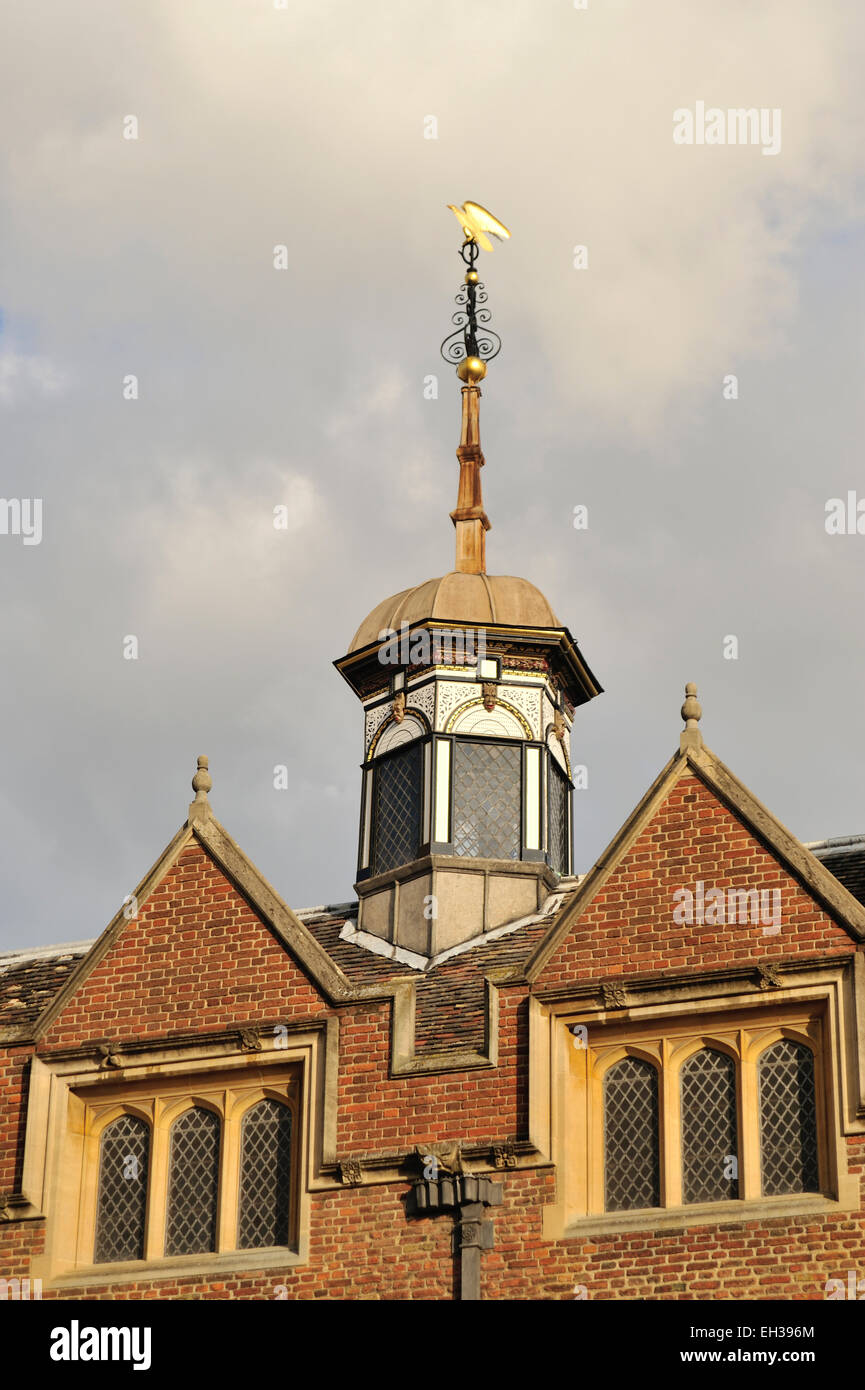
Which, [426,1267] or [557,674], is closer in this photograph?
[426,1267]

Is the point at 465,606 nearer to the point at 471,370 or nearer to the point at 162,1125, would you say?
the point at 471,370

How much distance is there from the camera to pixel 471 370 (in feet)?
103

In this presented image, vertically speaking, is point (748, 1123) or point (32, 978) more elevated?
point (32, 978)

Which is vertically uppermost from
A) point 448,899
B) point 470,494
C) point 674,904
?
point 470,494

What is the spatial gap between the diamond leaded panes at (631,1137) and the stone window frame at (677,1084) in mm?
91

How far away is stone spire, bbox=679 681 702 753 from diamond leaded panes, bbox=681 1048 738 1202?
3.22 metres

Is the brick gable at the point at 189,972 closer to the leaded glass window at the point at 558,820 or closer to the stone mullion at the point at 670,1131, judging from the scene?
the stone mullion at the point at 670,1131

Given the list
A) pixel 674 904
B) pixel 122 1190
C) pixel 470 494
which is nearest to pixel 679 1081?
pixel 674 904

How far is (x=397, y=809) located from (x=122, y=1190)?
6.29m

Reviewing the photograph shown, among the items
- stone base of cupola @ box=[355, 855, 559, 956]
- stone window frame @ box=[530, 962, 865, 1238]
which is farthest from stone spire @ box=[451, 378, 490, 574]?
stone window frame @ box=[530, 962, 865, 1238]

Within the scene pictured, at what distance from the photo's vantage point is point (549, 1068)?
2334 cm
